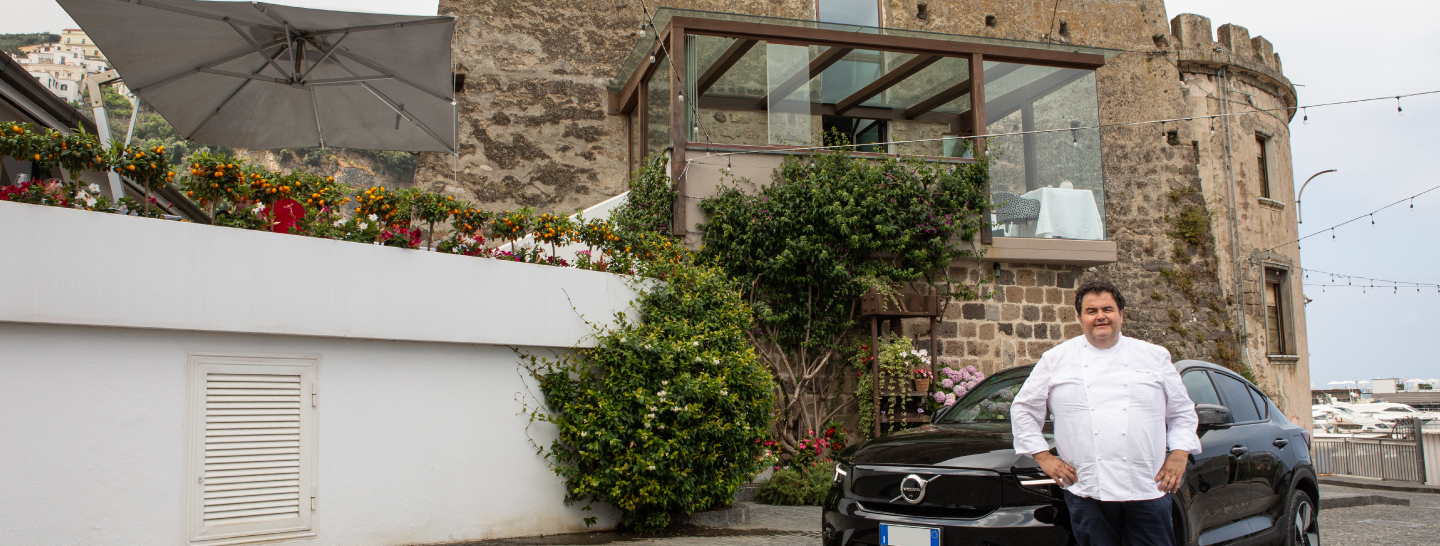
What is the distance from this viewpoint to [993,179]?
11359 mm

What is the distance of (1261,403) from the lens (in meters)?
5.81

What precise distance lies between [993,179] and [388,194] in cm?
737

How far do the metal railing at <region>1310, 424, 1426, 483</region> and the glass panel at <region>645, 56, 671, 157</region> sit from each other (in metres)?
Answer: 10.6

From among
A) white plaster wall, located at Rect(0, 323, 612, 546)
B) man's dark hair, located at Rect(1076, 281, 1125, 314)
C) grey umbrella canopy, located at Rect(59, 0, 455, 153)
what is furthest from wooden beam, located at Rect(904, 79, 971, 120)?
man's dark hair, located at Rect(1076, 281, 1125, 314)

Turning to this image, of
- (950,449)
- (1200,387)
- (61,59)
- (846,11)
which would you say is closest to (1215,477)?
(1200,387)

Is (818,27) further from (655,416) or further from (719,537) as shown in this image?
(719,537)

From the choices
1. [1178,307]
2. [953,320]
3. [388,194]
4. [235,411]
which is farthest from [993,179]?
[235,411]

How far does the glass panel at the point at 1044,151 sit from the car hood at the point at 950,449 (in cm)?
676

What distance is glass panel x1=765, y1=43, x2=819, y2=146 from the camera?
10625 millimetres

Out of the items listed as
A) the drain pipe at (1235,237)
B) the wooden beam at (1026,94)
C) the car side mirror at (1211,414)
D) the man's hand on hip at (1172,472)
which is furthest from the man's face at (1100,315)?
the drain pipe at (1235,237)

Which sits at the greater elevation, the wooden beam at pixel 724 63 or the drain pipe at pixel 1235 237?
the wooden beam at pixel 724 63

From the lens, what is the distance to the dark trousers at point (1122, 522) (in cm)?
346

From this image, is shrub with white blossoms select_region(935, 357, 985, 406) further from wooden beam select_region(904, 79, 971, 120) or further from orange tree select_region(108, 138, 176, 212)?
orange tree select_region(108, 138, 176, 212)

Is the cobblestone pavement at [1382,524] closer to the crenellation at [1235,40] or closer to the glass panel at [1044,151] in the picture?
the glass panel at [1044,151]
